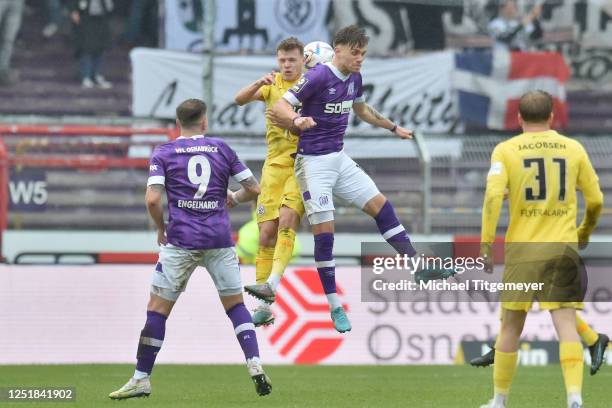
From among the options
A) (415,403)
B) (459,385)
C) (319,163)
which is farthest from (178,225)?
(459,385)

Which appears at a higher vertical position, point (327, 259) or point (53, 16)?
point (53, 16)

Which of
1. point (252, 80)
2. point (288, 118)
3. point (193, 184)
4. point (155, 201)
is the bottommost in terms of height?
point (252, 80)

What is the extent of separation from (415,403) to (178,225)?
7.54ft

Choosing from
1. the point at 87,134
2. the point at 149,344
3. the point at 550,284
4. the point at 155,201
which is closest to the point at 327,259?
the point at 149,344

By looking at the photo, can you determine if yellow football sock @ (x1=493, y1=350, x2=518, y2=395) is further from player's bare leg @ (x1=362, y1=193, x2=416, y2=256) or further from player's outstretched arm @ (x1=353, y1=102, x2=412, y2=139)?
player's outstretched arm @ (x1=353, y1=102, x2=412, y2=139)

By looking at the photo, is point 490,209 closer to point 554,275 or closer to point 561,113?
point 554,275

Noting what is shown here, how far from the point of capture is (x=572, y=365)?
29.5 ft

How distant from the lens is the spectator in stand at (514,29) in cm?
2259

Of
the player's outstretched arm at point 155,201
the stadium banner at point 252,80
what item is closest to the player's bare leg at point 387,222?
the player's outstretched arm at point 155,201

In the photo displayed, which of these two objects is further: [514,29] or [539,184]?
[514,29]

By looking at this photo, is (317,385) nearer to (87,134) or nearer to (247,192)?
(247,192)

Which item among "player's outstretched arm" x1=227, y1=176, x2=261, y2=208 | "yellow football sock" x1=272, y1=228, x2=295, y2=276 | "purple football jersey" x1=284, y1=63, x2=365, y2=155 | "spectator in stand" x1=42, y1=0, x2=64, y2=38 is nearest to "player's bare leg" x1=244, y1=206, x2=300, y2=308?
"yellow football sock" x1=272, y1=228, x2=295, y2=276

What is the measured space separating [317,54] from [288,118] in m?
1.44

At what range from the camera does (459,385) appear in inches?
509
